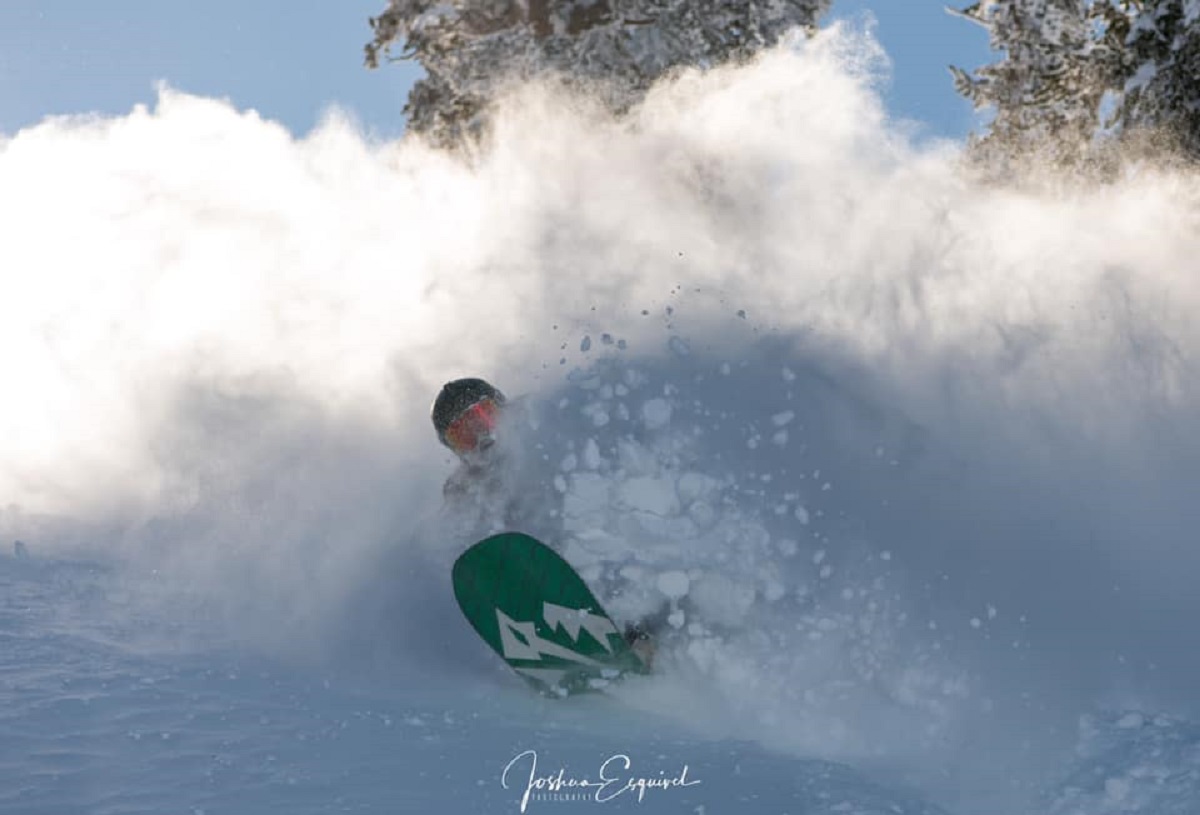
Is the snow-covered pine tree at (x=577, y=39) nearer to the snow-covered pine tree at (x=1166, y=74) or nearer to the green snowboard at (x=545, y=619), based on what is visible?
the snow-covered pine tree at (x=1166, y=74)

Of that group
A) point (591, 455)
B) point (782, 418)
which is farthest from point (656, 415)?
point (782, 418)

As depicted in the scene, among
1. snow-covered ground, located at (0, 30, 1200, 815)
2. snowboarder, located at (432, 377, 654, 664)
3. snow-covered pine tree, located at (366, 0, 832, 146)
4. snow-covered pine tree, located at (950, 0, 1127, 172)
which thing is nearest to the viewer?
snow-covered ground, located at (0, 30, 1200, 815)

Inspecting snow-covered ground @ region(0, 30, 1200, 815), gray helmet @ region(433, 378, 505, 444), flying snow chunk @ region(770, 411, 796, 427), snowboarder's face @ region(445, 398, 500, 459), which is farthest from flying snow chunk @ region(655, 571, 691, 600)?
gray helmet @ region(433, 378, 505, 444)

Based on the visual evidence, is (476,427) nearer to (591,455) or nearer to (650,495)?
(591,455)

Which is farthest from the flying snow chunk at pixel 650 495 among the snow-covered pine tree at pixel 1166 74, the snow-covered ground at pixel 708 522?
the snow-covered pine tree at pixel 1166 74

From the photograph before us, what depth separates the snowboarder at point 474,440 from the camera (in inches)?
288

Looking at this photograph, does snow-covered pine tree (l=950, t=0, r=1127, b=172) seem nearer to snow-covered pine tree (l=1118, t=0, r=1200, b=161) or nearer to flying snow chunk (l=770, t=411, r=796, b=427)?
snow-covered pine tree (l=1118, t=0, r=1200, b=161)

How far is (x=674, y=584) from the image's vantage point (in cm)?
665

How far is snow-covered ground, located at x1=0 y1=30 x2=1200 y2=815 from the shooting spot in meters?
5.42

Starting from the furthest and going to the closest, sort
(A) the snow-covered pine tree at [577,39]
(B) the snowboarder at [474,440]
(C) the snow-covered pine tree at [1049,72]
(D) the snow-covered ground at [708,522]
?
(A) the snow-covered pine tree at [577,39] → (C) the snow-covered pine tree at [1049,72] → (B) the snowboarder at [474,440] → (D) the snow-covered ground at [708,522]

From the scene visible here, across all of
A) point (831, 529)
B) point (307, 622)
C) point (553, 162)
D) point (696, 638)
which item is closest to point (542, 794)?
point (696, 638)

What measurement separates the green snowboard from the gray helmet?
1291mm

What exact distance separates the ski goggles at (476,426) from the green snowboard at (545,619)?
111cm

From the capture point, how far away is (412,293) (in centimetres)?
1160
